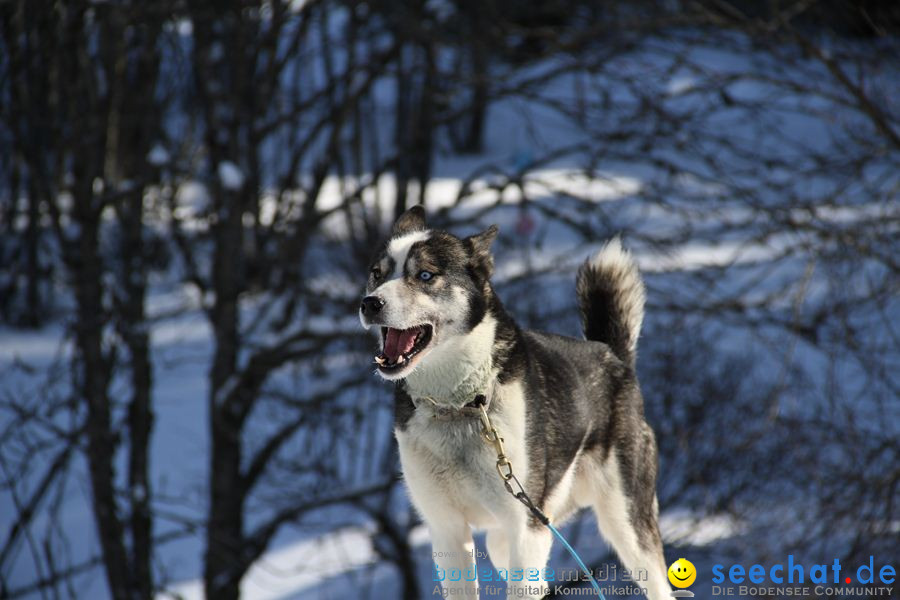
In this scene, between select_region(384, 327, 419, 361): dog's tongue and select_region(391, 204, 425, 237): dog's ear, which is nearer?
select_region(384, 327, 419, 361): dog's tongue

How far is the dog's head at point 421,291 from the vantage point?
299cm

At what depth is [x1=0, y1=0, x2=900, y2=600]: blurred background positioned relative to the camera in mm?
8273

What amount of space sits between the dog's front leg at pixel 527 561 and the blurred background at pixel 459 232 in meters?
4.02

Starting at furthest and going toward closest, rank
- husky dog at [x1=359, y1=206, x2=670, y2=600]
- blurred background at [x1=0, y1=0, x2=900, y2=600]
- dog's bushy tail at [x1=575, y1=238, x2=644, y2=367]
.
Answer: blurred background at [x1=0, y1=0, x2=900, y2=600]
dog's bushy tail at [x1=575, y1=238, x2=644, y2=367]
husky dog at [x1=359, y1=206, x2=670, y2=600]

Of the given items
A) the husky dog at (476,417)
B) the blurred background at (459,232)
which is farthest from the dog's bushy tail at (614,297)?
the blurred background at (459,232)

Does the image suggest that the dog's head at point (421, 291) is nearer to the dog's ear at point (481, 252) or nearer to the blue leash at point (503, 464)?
the dog's ear at point (481, 252)

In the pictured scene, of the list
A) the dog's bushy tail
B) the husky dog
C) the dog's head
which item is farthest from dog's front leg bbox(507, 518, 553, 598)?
the dog's bushy tail

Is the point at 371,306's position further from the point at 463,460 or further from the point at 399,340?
the point at 463,460

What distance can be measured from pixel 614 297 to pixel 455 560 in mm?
1198

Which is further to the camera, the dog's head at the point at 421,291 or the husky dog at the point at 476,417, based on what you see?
the husky dog at the point at 476,417

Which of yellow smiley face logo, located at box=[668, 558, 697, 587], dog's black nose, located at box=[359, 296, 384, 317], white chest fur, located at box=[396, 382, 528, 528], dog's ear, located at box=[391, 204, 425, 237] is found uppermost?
dog's ear, located at box=[391, 204, 425, 237]

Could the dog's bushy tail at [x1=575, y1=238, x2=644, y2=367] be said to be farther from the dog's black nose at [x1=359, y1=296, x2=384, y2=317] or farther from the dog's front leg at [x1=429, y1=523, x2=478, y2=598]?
the dog's black nose at [x1=359, y1=296, x2=384, y2=317]

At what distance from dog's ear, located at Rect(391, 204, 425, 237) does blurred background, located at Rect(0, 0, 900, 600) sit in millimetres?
4294

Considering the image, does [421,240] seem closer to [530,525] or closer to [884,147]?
[530,525]
